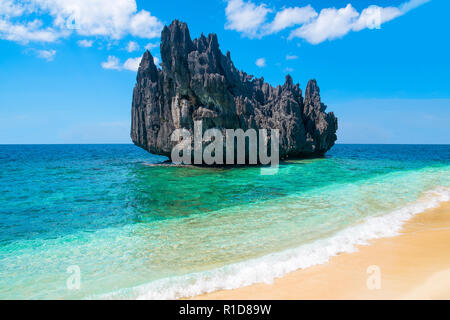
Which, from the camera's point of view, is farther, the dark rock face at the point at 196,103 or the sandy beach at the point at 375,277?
the dark rock face at the point at 196,103

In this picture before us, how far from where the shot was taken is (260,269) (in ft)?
17.4

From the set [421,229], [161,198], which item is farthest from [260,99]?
[421,229]

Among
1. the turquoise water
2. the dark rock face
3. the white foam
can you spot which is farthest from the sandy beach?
the dark rock face

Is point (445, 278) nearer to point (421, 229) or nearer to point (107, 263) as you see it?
point (421, 229)

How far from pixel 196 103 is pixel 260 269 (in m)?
28.2

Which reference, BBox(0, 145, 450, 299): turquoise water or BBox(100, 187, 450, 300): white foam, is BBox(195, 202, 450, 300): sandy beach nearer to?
BBox(100, 187, 450, 300): white foam

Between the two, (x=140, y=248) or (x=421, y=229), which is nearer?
(x=140, y=248)

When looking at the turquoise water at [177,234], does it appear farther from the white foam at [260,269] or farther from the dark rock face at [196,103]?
the dark rock face at [196,103]

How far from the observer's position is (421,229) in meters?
7.92

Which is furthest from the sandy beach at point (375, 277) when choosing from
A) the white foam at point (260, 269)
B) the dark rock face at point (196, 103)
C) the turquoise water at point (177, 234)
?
the dark rock face at point (196, 103)

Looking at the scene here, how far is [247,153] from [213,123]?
6.67 meters

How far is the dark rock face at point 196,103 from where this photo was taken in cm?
3006

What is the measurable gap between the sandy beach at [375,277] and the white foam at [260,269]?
0.22 metres
